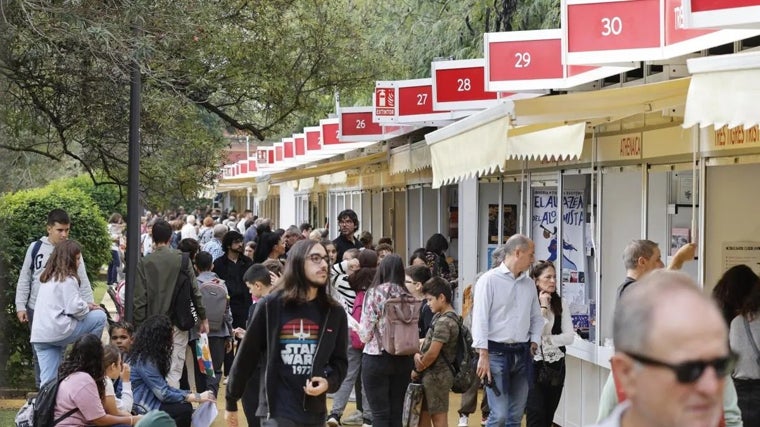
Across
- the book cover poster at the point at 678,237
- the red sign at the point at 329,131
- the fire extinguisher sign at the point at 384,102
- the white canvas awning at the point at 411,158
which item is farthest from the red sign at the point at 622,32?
the red sign at the point at 329,131

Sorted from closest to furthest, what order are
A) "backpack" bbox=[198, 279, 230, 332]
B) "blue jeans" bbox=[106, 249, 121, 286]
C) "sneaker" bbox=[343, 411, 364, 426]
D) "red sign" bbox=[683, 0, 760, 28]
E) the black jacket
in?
"red sign" bbox=[683, 0, 760, 28] → the black jacket → "backpack" bbox=[198, 279, 230, 332] → "sneaker" bbox=[343, 411, 364, 426] → "blue jeans" bbox=[106, 249, 121, 286]

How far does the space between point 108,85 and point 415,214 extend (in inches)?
310

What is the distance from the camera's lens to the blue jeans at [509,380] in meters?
10.1

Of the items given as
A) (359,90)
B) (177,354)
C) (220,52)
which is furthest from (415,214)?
(177,354)

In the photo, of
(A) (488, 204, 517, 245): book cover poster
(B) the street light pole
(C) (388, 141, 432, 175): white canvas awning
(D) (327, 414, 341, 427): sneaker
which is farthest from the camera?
(C) (388, 141, 432, 175): white canvas awning

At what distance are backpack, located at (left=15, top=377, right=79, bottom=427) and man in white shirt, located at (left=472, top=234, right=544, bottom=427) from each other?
10.4 feet

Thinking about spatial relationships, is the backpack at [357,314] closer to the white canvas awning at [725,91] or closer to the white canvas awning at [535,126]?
the white canvas awning at [535,126]

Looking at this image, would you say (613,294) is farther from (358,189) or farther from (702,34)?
(358,189)

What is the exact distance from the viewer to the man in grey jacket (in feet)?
39.5

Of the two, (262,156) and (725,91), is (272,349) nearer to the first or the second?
(725,91)

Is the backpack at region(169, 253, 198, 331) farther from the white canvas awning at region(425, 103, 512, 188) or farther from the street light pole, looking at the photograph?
the white canvas awning at region(425, 103, 512, 188)

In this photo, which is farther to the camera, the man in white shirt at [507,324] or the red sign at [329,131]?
the red sign at [329,131]

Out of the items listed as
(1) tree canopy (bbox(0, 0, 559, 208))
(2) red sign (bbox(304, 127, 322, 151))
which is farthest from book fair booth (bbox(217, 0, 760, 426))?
(2) red sign (bbox(304, 127, 322, 151))

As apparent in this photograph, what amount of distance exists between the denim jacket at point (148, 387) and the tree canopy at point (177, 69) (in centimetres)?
243
